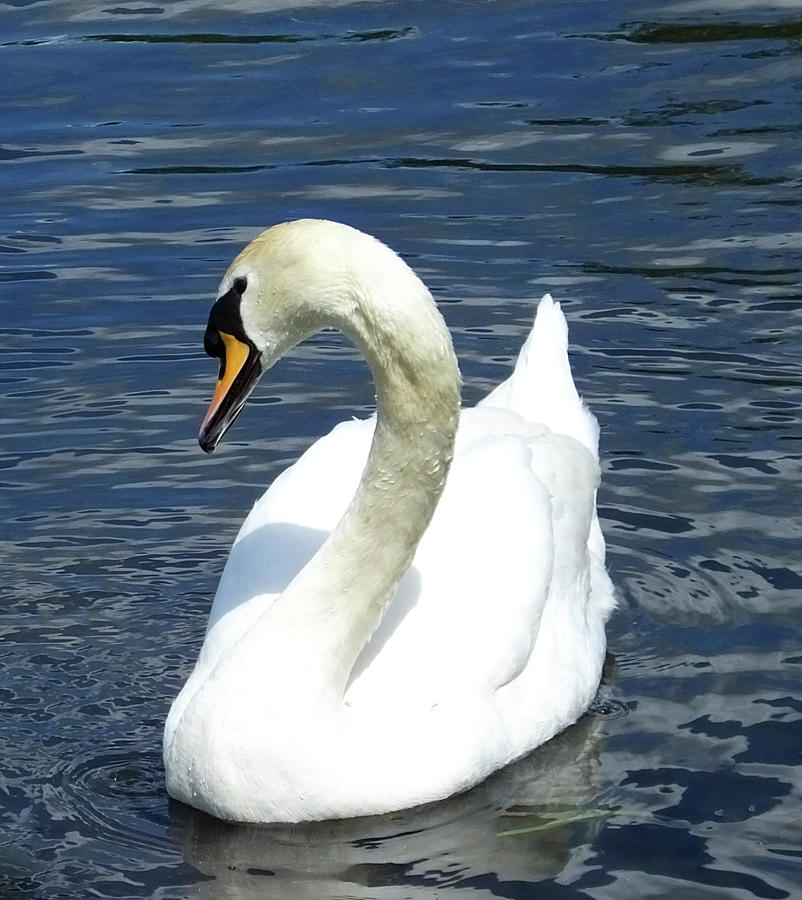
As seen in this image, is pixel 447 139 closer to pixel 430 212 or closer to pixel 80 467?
pixel 430 212

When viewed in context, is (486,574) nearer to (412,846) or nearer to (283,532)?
(283,532)

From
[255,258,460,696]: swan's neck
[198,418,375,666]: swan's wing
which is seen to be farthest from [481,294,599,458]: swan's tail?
[255,258,460,696]: swan's neck

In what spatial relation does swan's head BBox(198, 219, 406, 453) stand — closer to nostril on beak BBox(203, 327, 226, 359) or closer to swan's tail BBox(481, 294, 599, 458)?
nostril on beak BBox(203, 327, 226, 359)

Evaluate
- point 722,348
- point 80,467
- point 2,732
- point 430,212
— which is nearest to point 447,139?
point 430,212

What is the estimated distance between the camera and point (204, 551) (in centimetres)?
863

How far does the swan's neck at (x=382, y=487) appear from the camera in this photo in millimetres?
6301

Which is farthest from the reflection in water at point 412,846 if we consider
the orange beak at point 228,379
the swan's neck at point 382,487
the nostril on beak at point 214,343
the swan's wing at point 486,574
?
the nostril on beak at point 214,343

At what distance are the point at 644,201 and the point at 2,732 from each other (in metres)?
6.38

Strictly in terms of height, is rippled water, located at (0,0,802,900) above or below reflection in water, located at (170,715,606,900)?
above

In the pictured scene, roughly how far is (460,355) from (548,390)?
177cm

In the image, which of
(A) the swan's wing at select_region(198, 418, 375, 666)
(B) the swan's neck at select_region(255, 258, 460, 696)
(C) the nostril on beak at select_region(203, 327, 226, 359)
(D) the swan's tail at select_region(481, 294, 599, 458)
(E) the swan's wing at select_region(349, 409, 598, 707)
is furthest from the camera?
(D) the swan's tail at select_region(481, 294, 599, 458)

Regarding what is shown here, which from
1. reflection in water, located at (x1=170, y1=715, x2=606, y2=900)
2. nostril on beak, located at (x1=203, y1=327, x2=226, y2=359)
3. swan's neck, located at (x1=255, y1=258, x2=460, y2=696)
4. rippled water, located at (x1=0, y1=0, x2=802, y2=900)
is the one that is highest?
nostril on beak, located at (x1=203, y1=327, x2=226, y2=359)

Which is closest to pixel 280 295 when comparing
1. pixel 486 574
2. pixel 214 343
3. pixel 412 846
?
pixel 214 343

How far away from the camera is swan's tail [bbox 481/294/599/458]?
8.67 m
